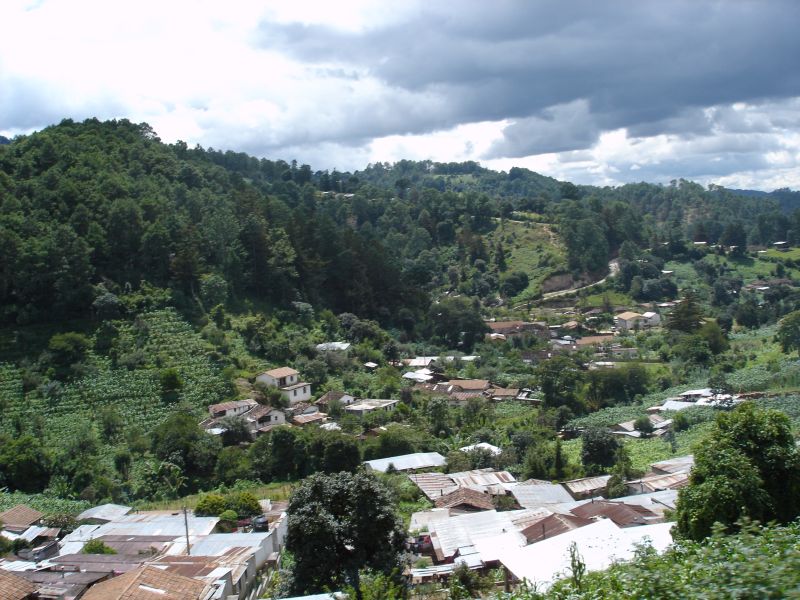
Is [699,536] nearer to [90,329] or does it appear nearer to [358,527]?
[358,527]

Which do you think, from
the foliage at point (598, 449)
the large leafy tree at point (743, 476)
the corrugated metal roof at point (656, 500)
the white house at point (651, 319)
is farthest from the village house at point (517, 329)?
the large leafy tree at point (743, 476)

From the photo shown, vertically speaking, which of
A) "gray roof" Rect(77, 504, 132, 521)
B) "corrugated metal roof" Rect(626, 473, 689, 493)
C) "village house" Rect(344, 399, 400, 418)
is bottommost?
"corrugated metal roof" Rect(626, 473, 689, 493)

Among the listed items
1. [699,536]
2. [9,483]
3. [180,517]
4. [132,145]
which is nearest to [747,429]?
[699,536]

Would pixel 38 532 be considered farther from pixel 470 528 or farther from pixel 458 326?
pixel 458 326

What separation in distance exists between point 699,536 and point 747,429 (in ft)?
6.73

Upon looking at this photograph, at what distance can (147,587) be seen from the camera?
12.4 m

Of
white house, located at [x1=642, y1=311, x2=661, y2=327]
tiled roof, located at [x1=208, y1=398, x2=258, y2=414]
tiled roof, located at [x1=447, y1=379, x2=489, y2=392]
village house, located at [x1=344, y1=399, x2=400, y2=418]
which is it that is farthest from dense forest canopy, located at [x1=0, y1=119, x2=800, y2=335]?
white house, located at [x1=642, y1=311, x2=661, y2=327]

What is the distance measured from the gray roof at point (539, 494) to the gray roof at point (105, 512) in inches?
429

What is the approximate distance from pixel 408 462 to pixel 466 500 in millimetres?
5288

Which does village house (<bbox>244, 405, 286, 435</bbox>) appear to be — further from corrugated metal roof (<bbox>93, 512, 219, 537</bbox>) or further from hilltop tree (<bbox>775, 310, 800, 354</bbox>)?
hilltop tree (<bbox>775, 310, 800, 354</bbox>)

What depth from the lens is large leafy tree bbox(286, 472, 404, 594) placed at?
42.5 ft

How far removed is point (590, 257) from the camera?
6069cm

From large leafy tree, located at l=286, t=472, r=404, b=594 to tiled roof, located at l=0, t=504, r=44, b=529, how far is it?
31.5 feet

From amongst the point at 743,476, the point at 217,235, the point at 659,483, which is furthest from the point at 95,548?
the point at 217,235
